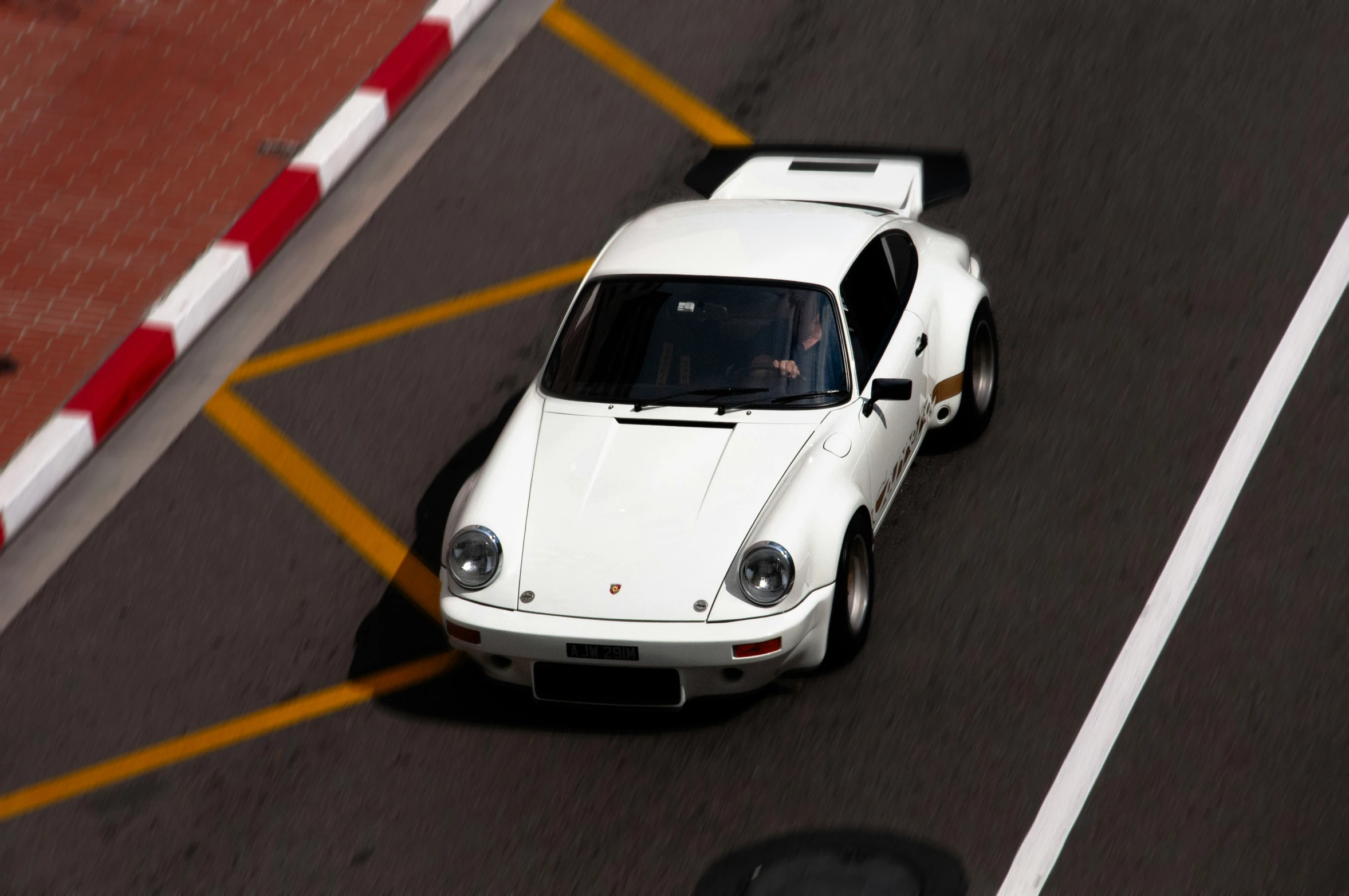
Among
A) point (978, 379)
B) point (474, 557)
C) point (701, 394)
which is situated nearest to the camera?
point (474, 557)

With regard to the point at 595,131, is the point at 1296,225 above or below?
above

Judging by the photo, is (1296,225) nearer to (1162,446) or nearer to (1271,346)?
(1271,346)

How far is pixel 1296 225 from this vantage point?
8.81 metres

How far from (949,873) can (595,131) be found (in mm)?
5898

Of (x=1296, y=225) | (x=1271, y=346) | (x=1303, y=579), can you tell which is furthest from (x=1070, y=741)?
(x=1296, y=225)

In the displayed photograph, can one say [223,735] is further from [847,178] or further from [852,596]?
[847,178]

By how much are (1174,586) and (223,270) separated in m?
5.66

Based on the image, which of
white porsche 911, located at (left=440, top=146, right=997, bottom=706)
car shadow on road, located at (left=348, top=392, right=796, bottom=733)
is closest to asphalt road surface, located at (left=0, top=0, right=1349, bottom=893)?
car shadow on road, located at (left=348, top=392, right=796, bottom=733)

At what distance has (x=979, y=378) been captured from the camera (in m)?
7.72

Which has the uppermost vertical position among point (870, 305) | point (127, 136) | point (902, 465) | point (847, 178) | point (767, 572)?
point (847, 178)

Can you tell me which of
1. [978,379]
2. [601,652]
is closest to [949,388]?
[978,379]

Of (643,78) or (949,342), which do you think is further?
(643,78)

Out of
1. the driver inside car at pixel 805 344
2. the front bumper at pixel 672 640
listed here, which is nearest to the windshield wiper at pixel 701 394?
the driver inside car at pixel 805 344

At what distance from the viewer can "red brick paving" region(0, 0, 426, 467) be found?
8875 millimetres
